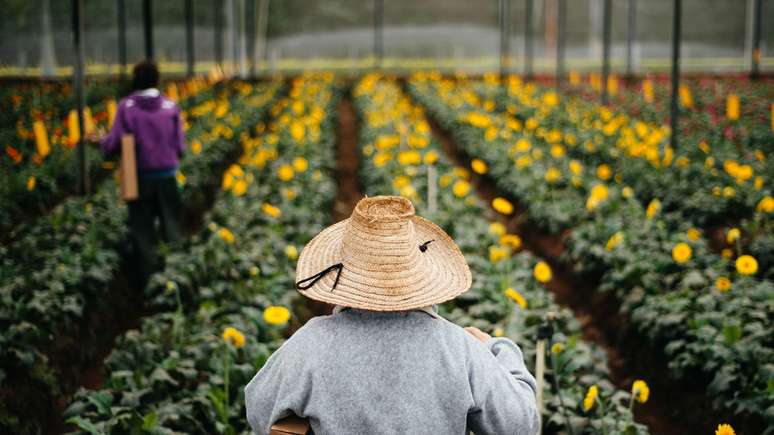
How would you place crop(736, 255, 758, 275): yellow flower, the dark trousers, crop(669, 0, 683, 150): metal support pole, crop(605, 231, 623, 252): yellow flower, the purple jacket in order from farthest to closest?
crop(669, 0, 683, 150): metal support pole, the dark trousers, the purple jacket, crop(605, 231, 623, 252): yellow flower, crop(736, 255, 758, 275): yellow flower

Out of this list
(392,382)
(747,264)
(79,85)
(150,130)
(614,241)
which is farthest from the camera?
(79,85)

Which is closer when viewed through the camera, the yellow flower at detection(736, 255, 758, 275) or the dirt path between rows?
the yellow flower at detection(736, 255, 758, 275)

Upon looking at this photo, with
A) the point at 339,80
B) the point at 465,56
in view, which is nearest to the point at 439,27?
the point at 465,56

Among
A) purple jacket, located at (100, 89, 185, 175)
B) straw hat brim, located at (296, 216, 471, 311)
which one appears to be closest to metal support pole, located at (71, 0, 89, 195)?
purple jacket, located at (100, 89, 185, 175)

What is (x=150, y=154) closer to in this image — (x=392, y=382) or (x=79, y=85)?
(x=79, y=85)

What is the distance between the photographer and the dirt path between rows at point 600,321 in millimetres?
5055

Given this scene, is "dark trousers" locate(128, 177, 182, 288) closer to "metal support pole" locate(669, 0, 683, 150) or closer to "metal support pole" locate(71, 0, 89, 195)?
"metal support pole" locate(71, 0, 89, 195)

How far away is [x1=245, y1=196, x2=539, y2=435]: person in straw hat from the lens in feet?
7.02

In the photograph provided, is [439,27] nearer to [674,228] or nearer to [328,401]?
[674,228]

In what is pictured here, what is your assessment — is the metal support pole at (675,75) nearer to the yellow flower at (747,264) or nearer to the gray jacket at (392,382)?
the yellow flower at (747,264)

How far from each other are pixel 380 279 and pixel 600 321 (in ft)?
15.3

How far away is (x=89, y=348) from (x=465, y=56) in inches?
1442

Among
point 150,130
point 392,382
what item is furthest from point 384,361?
point 150,130

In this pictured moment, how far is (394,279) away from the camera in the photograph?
2174mm
